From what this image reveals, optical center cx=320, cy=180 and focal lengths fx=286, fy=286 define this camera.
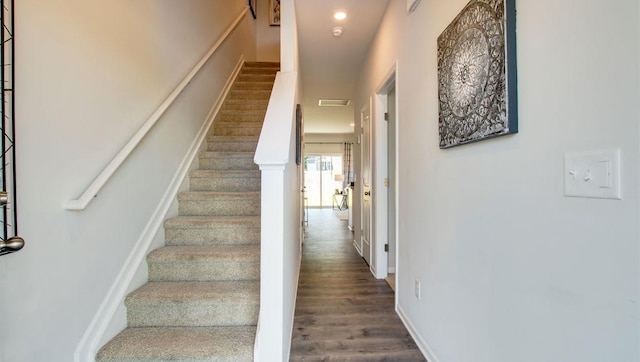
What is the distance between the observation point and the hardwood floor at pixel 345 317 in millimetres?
1836

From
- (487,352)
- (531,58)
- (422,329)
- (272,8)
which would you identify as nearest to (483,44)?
(531,58)

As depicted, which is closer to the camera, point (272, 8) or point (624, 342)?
point (624, 342)

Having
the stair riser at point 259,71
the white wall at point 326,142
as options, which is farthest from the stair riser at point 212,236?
the white wall at point 326,142

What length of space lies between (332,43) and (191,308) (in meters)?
2.92

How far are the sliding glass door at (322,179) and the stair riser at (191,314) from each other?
28.1 ft

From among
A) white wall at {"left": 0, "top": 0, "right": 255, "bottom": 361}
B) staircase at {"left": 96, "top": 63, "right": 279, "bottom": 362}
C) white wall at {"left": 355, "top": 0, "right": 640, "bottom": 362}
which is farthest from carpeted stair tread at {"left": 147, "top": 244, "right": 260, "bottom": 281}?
white wall at {"left": 355, "top": 0, "right": 640, "bottom": 362}

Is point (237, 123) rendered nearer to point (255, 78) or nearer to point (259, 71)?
point (255, 78)

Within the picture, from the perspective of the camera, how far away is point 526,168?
0.98m

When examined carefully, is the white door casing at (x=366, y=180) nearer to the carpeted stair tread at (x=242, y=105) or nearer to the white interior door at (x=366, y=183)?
the white interior door at (x=366, y=183)

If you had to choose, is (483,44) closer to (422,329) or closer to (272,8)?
(422,329)

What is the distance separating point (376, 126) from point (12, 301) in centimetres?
293

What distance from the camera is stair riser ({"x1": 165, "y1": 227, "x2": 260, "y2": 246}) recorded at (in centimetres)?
212

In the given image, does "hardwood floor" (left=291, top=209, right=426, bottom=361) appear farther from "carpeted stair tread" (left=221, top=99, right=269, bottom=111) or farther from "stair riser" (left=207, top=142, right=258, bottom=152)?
"carpeted stair tread" (left=221, top=99, right=269, bottom=111)

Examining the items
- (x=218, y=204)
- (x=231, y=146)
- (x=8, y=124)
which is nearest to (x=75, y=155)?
(x=8, y=124)
